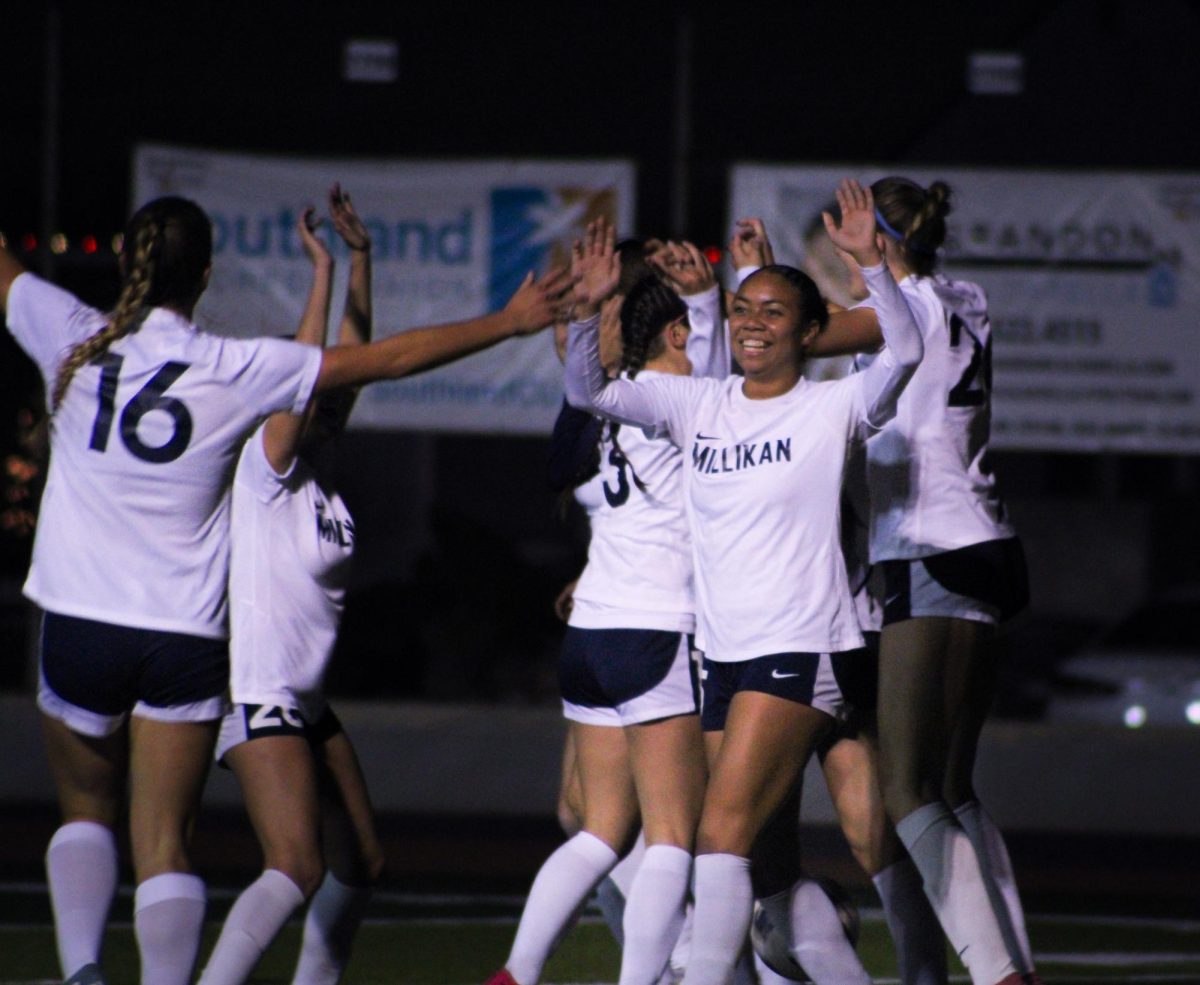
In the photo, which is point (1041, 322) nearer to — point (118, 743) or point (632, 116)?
point (632, 116)

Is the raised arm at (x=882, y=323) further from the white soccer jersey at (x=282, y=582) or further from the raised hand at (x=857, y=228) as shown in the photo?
the white soccer jersey at (x=282, y=582)

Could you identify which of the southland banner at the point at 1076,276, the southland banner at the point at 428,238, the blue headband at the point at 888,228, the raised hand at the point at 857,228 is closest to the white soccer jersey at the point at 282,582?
the raised hand at the point at 857,228

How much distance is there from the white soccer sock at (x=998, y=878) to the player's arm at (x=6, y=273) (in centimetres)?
275

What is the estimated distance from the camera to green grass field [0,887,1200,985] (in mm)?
6449

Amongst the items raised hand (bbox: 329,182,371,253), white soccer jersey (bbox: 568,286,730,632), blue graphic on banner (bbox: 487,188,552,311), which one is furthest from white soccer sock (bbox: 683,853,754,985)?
blue graphic on banner (bbox: 487,188,552,311)

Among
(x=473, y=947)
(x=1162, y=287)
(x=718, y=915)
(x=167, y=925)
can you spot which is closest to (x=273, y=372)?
(x=167, y=925)

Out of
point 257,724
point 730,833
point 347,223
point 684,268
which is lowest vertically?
point 730,833

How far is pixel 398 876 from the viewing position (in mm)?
9000

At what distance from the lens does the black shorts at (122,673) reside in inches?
171

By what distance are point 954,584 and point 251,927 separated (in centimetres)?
197

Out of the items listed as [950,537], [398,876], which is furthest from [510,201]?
[950,537]

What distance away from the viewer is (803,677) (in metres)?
4.65

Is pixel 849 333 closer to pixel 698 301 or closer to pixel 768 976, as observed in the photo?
pixel 698 301

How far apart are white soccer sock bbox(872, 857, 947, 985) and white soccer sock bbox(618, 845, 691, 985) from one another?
0.56 m
